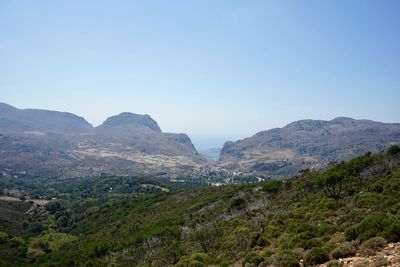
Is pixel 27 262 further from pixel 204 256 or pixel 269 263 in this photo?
pixel 269 263

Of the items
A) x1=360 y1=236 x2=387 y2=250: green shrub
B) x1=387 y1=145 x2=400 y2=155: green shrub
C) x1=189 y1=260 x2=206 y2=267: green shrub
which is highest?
x1=387 y1=145 x2=400 y2=155: green shrub

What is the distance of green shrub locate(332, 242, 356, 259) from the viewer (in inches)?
591

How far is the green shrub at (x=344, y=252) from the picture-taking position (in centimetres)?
1501

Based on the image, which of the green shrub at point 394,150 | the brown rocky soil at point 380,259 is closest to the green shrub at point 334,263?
the brown rocky soil at point 380,259

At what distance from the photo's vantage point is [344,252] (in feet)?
49.6

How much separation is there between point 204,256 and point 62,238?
64705mm

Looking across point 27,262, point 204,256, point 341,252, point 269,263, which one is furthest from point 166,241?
point 27,262

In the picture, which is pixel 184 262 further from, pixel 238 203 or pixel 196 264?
pixel 238 203

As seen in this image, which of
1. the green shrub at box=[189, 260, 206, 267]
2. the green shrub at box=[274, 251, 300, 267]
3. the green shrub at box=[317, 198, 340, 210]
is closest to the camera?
the green shrub at box=[274, 251, 300, 267]

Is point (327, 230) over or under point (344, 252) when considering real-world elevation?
under

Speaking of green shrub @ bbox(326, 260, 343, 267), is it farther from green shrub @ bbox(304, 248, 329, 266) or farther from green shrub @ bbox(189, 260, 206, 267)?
green shrub @ bbox(189, 260, 206, 267)

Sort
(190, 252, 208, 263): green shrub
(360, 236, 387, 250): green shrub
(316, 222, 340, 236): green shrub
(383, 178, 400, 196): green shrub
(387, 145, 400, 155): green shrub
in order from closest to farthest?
(360, 236, 387, 250): green shrub
(316, 222, 340, 236): green shrub
(190, 252, 208, 263): green shrub
(383, 178, 400, 196): green shrub
(387, 145, 400, 155): green shrub

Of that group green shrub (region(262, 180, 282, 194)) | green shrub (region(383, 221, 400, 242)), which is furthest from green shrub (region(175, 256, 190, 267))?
green shrub (region(262, 180, 282, 194))

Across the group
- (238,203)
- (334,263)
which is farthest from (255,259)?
(238,203)
